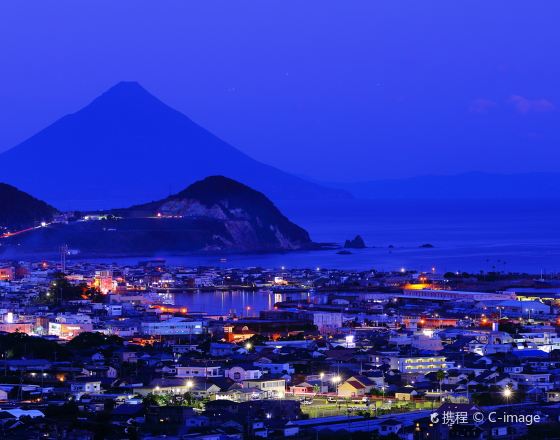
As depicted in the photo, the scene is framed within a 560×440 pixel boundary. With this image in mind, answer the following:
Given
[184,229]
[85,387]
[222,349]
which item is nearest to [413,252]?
[184,229]

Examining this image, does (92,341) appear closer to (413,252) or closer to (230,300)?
(230,300)

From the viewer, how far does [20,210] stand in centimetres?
5788

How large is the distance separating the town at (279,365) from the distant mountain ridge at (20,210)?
92.6 ft

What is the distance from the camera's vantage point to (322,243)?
57.4 metres

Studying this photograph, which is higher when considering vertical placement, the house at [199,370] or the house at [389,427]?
the house at [199,370]

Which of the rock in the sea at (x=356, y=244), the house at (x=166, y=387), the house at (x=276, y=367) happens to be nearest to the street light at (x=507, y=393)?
the house at (x=276, y=367)

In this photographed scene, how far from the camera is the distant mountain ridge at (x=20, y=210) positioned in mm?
56688

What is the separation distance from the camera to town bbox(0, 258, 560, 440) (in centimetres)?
1096

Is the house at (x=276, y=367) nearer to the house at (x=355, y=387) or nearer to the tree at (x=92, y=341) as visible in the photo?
the house at (x=355, y=387)

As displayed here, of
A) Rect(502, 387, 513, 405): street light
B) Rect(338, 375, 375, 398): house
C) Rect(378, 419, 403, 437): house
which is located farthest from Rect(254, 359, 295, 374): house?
Rect(378, 419, 403, 437): house

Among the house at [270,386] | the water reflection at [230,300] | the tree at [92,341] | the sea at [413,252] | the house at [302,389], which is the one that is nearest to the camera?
the house at [270,386]

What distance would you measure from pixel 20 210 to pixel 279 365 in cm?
4415

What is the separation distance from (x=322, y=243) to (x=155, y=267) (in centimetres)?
1913

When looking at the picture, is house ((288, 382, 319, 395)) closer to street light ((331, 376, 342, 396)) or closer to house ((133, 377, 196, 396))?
street light ((331, 376, 342, 396))
